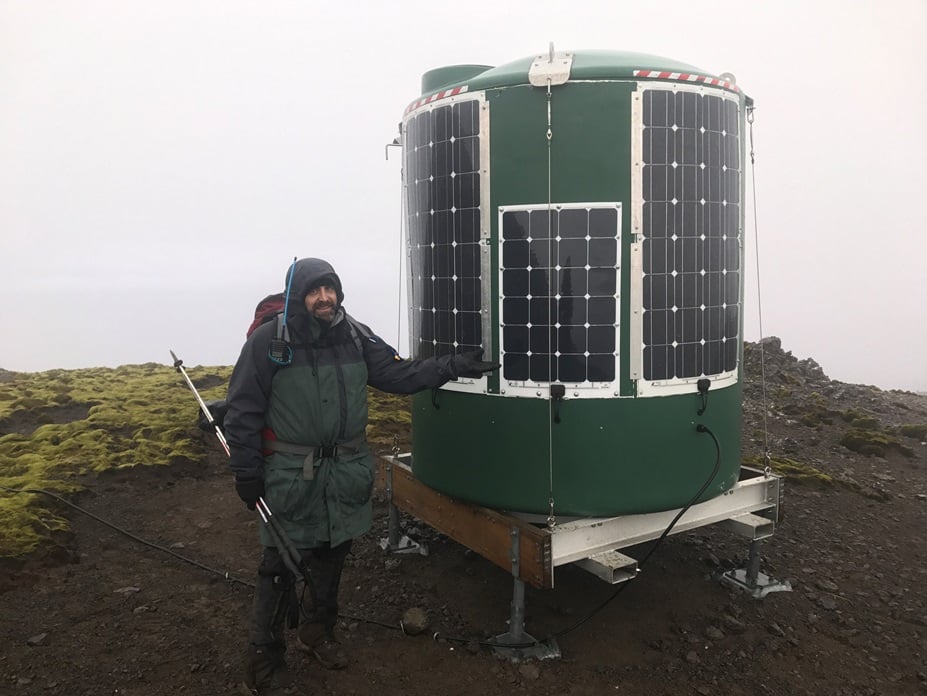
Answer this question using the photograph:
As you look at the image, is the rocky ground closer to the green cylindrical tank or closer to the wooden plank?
the wooden plank

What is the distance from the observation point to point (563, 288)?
462 centimetres

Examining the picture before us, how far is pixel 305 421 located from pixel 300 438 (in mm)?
109

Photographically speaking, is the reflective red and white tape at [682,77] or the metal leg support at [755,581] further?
the metal leg support at [755,581]

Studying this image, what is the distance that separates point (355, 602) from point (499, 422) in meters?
1.96

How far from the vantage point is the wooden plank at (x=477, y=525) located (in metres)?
4.48

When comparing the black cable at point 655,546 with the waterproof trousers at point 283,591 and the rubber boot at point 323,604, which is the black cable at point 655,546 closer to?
the rubber boot at point 323,604

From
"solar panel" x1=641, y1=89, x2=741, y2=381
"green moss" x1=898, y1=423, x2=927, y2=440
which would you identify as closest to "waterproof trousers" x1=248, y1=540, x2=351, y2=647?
"solar panel" x1=641, y1=89, x2=741, y2=381

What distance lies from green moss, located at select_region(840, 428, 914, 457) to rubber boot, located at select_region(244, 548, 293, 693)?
8.86 metres

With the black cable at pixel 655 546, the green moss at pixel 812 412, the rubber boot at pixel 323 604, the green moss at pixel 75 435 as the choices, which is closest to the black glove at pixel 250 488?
the rubber boot at pixel 323 604

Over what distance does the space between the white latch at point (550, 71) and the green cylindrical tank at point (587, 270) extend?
0.01 metres

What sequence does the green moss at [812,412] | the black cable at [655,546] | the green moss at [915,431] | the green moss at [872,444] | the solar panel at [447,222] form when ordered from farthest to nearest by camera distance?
1. the green moss at [812,412]
2. the green moss at [915,431]
3. the green moss at [872,444]
4. the solar panel at [447,222]
5. the black cable at [655,546]

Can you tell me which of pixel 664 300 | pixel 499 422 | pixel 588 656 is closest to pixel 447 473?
pixel 499 422

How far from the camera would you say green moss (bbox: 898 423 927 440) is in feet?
35.3

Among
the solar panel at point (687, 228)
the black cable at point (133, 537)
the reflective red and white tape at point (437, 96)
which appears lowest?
the black cable at point (133, 537)
